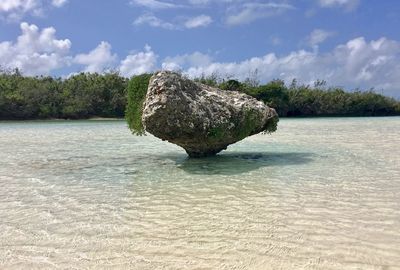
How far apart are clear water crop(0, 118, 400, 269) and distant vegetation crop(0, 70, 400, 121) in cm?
4943

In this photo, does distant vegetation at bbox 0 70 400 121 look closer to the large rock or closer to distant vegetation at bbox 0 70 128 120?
distant vegetation at bbox 0 70 128 120

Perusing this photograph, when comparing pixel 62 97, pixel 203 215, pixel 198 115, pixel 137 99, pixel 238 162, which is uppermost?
pixel 62 97

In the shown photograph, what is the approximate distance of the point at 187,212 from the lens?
7.00 meters

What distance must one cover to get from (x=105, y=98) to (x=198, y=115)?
59419mm

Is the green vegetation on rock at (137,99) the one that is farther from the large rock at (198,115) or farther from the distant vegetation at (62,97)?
the distant vegetation at (62,97)

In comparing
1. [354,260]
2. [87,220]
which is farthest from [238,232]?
[87,220]

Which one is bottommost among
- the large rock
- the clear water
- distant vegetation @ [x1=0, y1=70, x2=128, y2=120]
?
the clear water

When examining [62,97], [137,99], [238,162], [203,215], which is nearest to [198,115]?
[238,162]

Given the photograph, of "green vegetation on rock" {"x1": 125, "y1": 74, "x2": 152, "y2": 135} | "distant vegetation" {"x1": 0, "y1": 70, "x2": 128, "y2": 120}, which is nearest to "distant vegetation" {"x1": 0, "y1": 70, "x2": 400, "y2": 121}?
"distant vegetation" {"x1": 0, "y1": 70, "x2": 128, "y2": 120}

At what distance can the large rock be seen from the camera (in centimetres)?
1148

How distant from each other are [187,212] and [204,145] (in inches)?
248

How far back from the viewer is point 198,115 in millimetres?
11930

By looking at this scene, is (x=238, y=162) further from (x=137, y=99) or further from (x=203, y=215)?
(x=203, y=215)

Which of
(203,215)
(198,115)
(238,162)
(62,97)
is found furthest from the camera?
(62,97)
